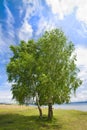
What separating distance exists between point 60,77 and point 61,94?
10.5 feet

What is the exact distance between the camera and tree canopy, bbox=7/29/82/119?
5481 cm

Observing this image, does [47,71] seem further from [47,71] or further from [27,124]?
[27,124]

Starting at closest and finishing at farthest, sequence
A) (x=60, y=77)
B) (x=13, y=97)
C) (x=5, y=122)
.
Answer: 1. (x=60, y=77)
2. (x=5, y=122)
3. (x=13, y=97)

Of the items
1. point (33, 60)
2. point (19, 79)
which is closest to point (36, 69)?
point (33, 60)

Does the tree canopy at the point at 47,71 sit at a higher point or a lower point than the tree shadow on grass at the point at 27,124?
higher

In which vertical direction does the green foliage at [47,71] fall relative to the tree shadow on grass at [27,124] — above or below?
above

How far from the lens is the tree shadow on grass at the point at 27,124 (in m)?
52.1

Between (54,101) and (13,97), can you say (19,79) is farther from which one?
(54,101)

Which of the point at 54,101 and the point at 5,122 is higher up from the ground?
the point at 54,101

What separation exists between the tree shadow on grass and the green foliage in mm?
3977

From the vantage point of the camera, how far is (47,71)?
56.7 metres

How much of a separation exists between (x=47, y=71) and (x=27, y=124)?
35.0 ft

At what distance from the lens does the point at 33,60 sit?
5919 centimetres

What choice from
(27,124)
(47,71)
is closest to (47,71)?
(47,71)
